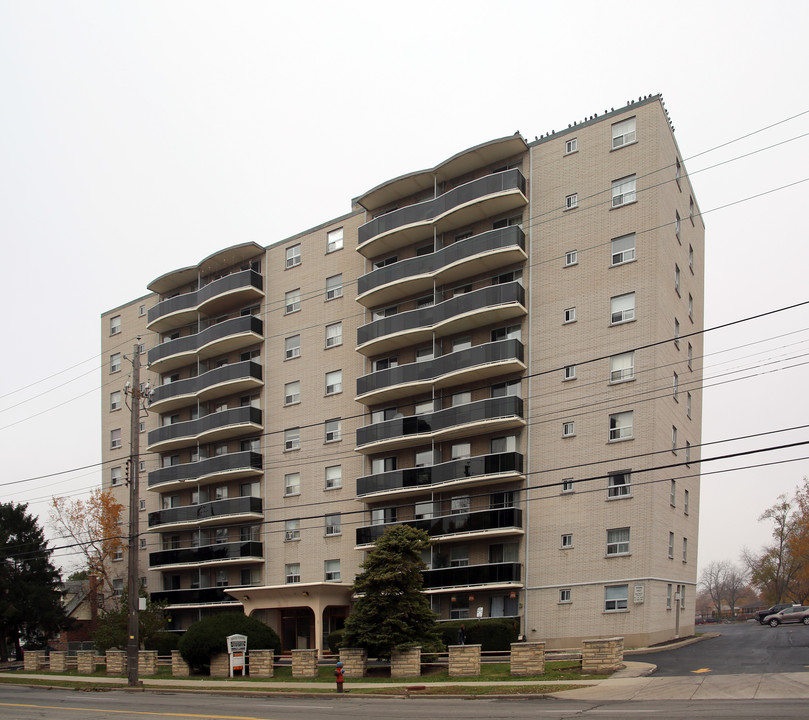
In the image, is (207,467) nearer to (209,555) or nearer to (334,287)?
(209,555)

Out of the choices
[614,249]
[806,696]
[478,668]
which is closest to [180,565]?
[478,668]

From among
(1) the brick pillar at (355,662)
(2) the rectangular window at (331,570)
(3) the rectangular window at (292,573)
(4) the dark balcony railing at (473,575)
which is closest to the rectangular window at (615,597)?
(4) the dark balcony railing at (473,575)

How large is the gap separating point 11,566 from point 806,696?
55010 millimetres

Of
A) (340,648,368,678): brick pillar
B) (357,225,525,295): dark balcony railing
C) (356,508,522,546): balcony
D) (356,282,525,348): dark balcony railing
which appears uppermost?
(357,225,525,295): dark balcony railing

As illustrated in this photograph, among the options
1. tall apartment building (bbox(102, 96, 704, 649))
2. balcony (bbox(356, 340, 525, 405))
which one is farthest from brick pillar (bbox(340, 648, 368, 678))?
balcony (bbox(356, 340, 525, 405))

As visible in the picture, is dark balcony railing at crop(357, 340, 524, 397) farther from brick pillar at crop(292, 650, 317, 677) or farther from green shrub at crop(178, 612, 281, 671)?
brick pillar at crop(292, 650, 317, 677)

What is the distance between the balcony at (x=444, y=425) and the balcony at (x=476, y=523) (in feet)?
13.3

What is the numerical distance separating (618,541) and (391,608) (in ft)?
35.4

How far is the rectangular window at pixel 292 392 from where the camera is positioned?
4850 cm

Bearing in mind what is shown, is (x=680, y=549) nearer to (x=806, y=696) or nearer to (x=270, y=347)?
(x=806, y=696)

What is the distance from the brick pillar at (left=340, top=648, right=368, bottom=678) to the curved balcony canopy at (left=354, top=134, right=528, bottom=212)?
24.9m

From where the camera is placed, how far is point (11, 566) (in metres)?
56.7

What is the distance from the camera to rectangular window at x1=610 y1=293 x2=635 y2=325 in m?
35.6

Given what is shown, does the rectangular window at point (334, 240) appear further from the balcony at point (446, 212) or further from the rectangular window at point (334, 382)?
the rectangular window at point (334, 382)
